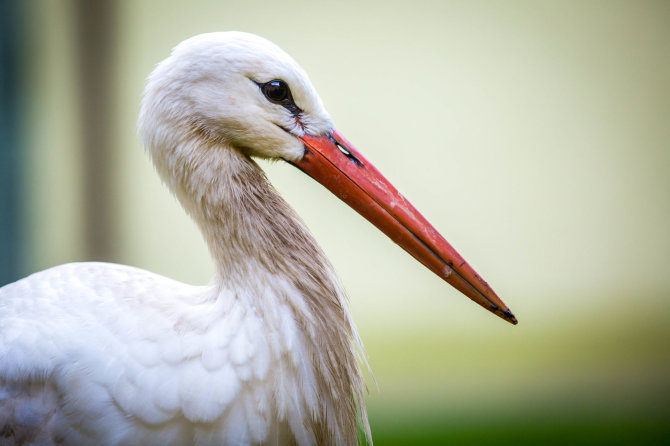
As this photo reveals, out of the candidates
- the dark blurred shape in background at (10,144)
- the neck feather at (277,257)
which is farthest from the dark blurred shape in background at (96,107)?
the neck feather at (277,257)

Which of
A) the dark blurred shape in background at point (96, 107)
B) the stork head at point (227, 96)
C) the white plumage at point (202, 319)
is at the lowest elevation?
the white plumage at point (202, 319)

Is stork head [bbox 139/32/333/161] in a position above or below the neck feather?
above

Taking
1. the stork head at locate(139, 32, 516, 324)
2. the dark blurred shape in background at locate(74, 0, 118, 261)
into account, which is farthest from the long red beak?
the dark blurred shape in background at locate(74, 0, 118, 261)

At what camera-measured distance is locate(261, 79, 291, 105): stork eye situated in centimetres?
73

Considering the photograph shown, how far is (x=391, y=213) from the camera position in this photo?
78 centimetres

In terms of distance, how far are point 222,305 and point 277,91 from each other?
0.86 ft

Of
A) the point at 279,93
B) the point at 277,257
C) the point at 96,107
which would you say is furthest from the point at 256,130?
the point at 96,107

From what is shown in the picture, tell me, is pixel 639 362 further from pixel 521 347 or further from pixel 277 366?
pixel 277 366

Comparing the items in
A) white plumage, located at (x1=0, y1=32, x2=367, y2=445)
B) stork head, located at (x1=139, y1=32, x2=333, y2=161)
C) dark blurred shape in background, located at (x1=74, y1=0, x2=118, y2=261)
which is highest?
dark blurred shape in background, located at (x1=74, y1=0, x2=118, y2=261)

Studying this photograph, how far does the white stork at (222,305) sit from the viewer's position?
27.0 inches

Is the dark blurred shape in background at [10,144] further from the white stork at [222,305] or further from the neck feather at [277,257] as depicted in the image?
the neck feather at [277,257]

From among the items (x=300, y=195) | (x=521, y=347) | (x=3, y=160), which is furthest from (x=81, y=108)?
(x=521, y=347)

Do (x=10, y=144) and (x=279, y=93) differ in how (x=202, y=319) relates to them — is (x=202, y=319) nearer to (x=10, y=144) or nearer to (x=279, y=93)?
(x=279, y=93)

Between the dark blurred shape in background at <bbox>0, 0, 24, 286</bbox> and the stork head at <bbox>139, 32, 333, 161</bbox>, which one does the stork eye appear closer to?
the stork head at <bbox>139, 32, 333, 161</bbox>
